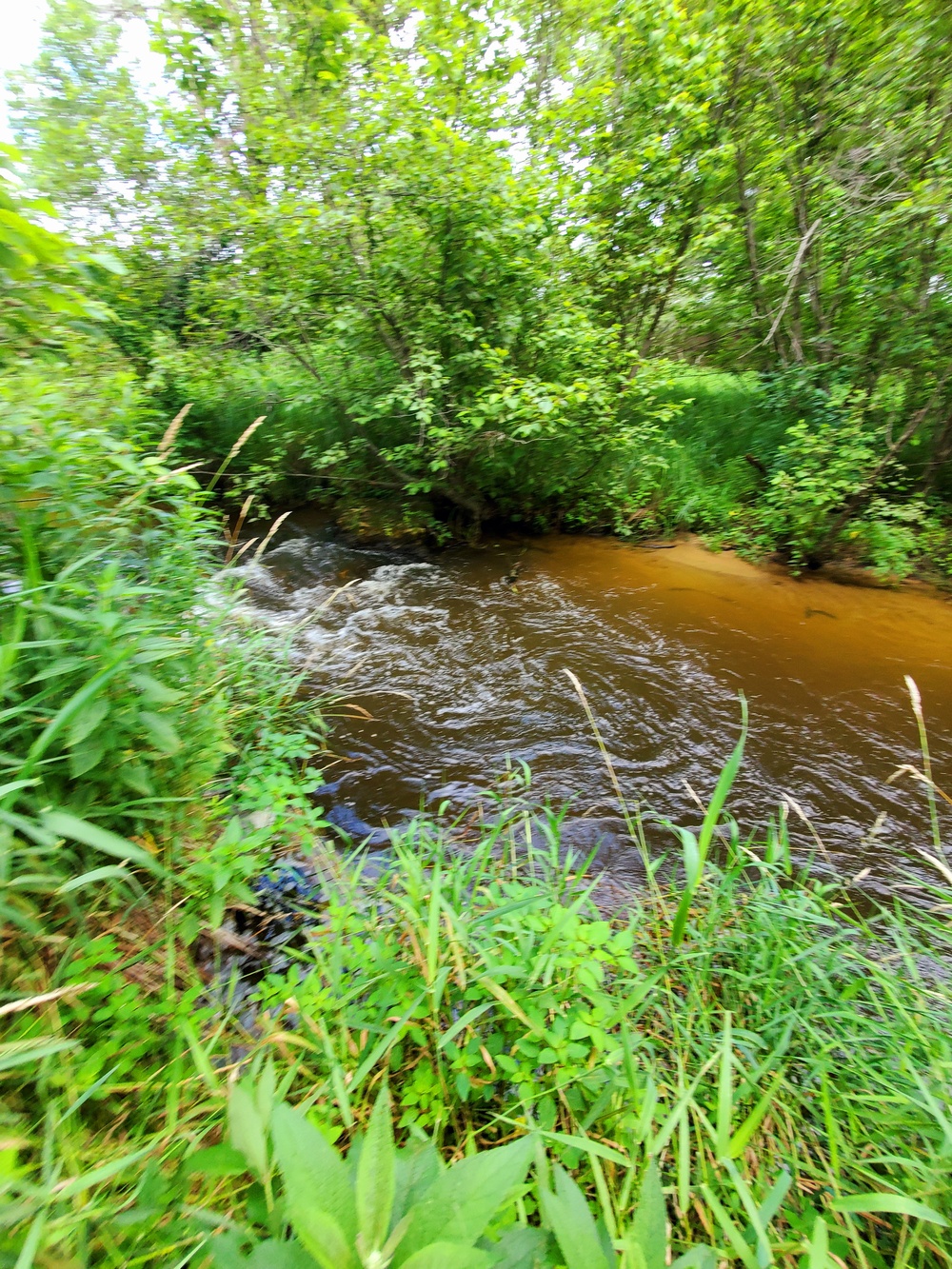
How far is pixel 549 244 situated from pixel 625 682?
A: 15.3 feet

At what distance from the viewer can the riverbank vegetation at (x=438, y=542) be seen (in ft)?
3.30

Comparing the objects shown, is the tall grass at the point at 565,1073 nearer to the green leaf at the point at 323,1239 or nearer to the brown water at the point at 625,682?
the green leaf at the point at 323,1239

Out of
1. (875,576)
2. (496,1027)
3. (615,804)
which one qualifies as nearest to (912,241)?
(875,576)

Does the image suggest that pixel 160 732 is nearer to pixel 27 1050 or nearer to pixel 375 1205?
pixel 27 1050

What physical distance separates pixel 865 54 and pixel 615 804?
310 inches

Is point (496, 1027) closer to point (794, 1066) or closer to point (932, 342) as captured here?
point (794, 1066)

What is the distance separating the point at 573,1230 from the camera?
73 cm

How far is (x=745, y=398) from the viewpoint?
7223 millimetres

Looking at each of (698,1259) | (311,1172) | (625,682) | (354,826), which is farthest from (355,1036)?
Answer: (625,682)

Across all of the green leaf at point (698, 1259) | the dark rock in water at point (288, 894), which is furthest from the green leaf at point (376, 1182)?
the dark rock in water at point (288, 894)

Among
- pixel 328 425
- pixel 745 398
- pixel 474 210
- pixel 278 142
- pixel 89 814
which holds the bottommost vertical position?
pixel 89 814

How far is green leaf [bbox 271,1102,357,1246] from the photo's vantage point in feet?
2.20

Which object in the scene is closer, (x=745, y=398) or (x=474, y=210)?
(x=474, y=210)

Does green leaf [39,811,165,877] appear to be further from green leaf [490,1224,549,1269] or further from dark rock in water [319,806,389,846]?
dark rock in water [319,806,389,846]
